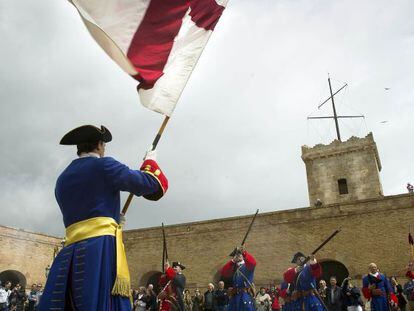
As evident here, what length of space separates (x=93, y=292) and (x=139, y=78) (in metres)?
2.08

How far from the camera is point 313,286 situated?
970 cm

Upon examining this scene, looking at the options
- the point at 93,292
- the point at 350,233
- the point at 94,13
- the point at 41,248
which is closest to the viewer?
the point at 93,292

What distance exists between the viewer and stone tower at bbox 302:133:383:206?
33594 millimetres

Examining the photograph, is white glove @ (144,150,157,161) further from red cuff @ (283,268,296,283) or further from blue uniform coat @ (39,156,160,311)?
red cuff @ (283,268,296,283)

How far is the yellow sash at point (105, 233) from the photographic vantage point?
3.21m

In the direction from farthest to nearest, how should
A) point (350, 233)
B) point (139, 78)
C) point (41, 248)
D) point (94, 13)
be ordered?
point (41, 248), point (350, 233), point (139, 78), point (94, 13)

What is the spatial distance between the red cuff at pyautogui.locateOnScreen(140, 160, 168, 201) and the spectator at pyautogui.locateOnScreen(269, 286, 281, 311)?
15208 millimetres

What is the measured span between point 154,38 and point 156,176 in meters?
1.65

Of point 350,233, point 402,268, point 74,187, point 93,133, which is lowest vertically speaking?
point 74,187

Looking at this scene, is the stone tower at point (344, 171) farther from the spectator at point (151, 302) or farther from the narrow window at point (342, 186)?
the spectator at point (151, 302)

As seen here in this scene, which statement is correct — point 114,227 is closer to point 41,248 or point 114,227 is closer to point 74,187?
point 74,187

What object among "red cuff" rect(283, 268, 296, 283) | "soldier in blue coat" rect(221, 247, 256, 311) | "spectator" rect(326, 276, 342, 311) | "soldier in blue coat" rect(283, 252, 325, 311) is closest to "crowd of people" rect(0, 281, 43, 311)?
"soldier in blue coat" rect(221, 247, 256, 311)

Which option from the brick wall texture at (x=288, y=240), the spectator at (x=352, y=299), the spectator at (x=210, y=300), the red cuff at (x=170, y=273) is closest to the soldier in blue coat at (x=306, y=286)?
the red cuff at (x=170, y=273)

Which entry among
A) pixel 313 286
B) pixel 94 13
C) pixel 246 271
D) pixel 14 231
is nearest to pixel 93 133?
pixel 94 13
